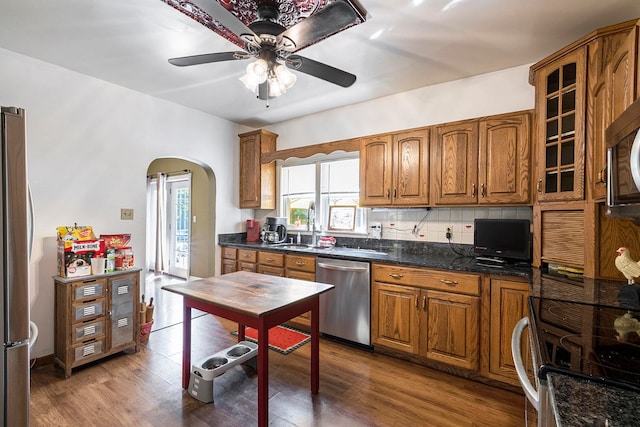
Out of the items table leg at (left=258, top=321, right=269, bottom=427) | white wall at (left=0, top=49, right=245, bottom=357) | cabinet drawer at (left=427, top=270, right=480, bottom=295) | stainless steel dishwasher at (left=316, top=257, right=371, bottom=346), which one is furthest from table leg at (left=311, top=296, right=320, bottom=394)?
white wall at (left=0, top=49, right=245, bottom=357)

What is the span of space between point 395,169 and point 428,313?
1.45 meters

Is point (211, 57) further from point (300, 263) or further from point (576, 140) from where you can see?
point (576, 140)

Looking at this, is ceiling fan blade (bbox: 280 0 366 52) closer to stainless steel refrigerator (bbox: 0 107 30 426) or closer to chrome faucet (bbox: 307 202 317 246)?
stainless steel refrigerator (bbox: 0 107 30 426)

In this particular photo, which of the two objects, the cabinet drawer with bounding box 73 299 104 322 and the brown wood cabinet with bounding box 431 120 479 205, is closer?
the cabinet drawer with bounding box 73 299 104 322

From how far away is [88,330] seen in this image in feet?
8.25

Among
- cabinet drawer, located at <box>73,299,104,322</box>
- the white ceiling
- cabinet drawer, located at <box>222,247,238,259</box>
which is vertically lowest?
cabinet drawer, located at <box>73,299,104,322</box>

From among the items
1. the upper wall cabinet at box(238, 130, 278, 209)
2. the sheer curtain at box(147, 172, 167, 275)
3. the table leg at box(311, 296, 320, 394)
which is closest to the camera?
the table leg at box(311, 296, 320, 394)

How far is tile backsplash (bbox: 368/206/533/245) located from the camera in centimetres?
280

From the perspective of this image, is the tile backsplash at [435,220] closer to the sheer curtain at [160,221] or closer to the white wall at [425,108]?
the white wall at [425,108]

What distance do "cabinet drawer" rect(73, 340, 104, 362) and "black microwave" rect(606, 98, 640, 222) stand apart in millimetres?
3590

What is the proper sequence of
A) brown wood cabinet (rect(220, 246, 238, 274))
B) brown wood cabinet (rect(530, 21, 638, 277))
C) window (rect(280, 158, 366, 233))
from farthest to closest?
brown wood cabinet (rect(220, 246, 238, 274)) < window (rect(280, 158, 366, 233)) < brown wood cabinet (rect(530, 21, 638, 277))

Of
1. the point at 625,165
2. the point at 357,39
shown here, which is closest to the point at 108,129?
the point at 357,39

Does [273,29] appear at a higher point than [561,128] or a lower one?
higher

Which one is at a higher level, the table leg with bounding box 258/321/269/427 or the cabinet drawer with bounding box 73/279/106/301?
the cabinet drawer with bounding box 73/279/106/301
